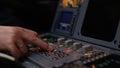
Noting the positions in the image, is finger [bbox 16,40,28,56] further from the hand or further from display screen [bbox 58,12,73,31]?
display screen [bbox 58,12,73,31]

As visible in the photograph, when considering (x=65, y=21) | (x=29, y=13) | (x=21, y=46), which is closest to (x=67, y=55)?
(x=21, y=46)

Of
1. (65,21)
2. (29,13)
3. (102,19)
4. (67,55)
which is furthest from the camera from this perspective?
(29,13)

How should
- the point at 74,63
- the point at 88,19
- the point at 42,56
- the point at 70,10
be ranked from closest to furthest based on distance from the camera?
the point at 74,63
the point at 42,56
the point at 88,19
the point at 70,10

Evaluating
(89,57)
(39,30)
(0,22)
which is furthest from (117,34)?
(0,22)

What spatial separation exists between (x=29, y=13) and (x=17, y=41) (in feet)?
2.27

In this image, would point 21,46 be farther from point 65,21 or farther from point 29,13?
point 29,13

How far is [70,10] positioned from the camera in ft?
4.56

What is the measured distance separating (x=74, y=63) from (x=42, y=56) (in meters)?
0.19

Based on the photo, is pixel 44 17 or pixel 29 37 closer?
pixel 29 37

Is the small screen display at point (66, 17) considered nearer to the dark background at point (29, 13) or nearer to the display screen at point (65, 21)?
the display screen at point (65, 21)

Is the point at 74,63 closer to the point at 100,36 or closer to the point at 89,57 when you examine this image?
the point at 89,57

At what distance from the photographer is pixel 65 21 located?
142 cm

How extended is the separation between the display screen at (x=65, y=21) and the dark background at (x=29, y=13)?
0.26 metres

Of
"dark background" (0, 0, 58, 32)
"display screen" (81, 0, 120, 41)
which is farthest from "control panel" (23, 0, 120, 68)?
"dark background" (0, 0, 58, 32)
